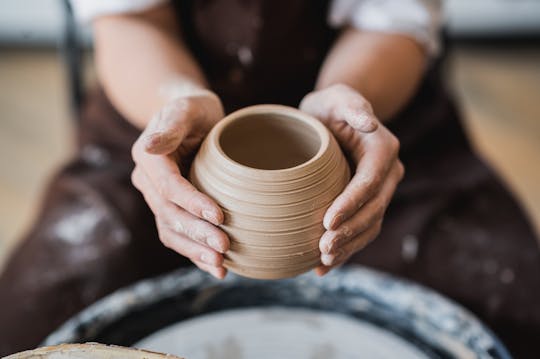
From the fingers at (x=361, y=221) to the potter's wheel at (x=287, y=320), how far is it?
8.1 inches

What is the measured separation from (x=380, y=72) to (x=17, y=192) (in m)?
1.41

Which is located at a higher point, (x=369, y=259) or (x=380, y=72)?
(x=380, y=72)

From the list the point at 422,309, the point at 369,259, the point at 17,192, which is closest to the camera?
the point at 422,309

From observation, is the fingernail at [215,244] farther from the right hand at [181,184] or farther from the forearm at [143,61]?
the forearm at [143,61]

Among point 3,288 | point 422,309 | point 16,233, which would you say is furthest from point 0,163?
point 422,309

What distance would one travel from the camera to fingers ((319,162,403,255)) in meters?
0.72

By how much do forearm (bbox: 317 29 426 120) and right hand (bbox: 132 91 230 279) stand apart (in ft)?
0.94

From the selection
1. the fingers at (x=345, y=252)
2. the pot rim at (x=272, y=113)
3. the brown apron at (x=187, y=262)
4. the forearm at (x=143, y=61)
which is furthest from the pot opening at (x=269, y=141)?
the brown apron at (x=187, y=262)

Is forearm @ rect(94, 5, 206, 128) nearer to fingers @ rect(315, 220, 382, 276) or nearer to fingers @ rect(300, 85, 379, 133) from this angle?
fingers @ rect(300, 85, 379, 133)

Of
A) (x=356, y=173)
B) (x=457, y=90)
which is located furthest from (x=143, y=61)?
(x=457, y=90)

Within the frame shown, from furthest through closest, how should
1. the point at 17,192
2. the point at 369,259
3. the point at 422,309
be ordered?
the point at 17,192 < the point at 369,259 < the point at 422,309

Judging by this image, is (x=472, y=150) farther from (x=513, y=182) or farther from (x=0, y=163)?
(x=0, y=163)

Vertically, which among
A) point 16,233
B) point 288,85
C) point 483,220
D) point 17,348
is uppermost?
point 288,85

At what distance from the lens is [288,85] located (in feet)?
3.93
